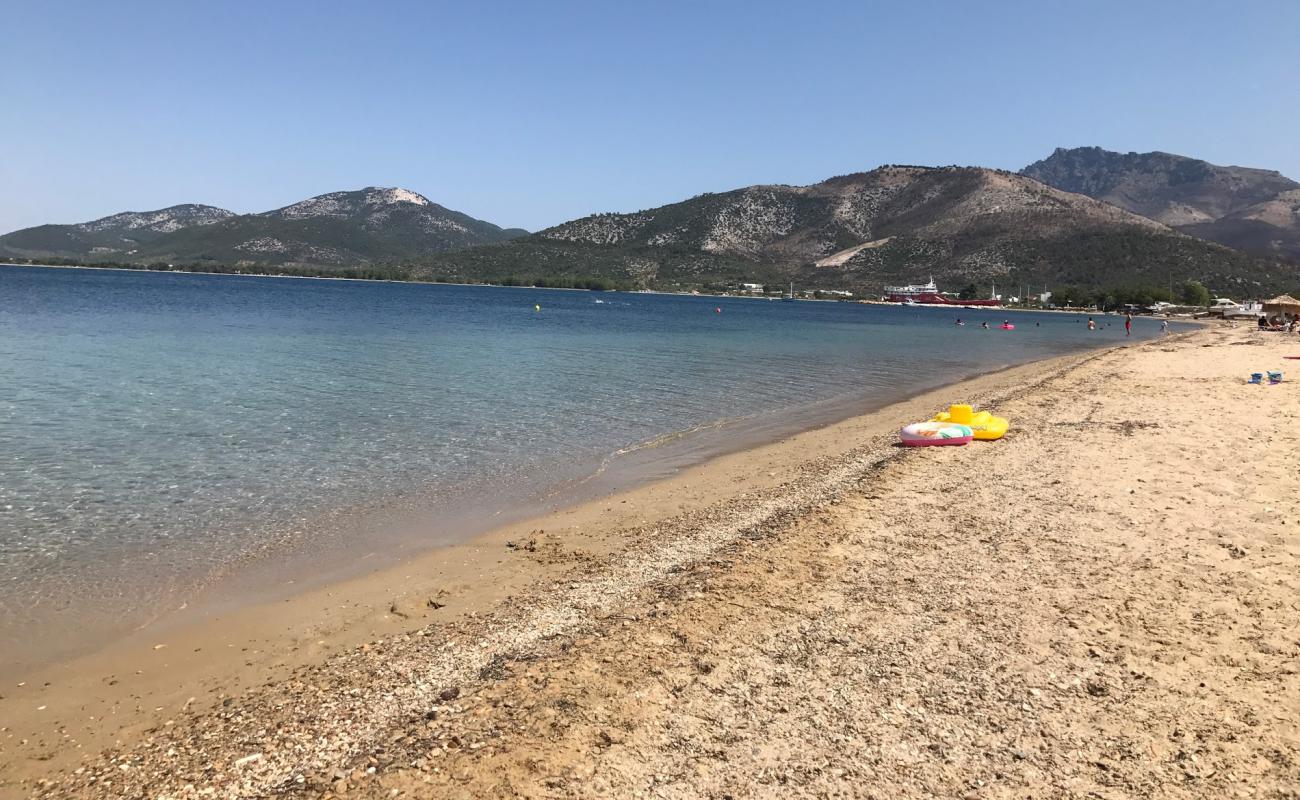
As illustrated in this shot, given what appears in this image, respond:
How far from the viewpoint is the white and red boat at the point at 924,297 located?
123938 millimetres

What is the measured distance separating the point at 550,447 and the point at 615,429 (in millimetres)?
2227

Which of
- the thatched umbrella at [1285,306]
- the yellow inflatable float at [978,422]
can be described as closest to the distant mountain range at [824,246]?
the thatched umbrella at [1285,306]

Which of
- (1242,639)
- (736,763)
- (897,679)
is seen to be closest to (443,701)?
(736,763)

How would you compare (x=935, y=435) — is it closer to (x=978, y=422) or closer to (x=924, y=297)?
(x=978, y=422)

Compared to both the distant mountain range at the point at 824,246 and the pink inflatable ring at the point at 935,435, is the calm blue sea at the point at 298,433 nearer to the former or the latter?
the pink inflatable ring at the point at 935,435

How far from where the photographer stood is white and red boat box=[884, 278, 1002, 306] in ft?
407

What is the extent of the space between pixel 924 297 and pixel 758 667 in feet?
433

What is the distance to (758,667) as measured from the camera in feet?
16.0

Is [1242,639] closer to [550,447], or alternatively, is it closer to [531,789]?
[531,789]

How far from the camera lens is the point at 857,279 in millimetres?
138750

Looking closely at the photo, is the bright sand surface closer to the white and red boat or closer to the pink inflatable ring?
the pink inflatable ring

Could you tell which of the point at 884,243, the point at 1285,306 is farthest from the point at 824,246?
the point at 1285,306

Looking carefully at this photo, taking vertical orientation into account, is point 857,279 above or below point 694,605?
above

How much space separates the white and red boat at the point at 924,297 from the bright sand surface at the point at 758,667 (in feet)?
409
